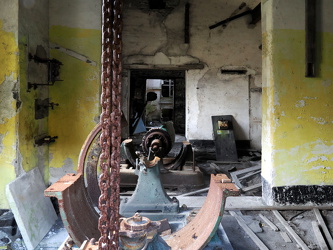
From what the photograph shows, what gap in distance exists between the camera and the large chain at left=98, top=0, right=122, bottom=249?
131 cm

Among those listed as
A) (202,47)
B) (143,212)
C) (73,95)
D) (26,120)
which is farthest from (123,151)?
(202,47)

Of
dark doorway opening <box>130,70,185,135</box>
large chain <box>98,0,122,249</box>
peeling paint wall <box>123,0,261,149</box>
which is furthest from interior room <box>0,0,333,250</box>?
dark doorway opening <box>130,70,185,135</box>

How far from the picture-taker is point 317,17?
12.5ft

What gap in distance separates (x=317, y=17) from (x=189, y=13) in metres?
4.85

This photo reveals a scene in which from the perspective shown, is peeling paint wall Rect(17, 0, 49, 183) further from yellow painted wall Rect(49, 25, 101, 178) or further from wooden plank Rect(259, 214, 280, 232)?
wooden plank Rect(259, 214, 280, 232)

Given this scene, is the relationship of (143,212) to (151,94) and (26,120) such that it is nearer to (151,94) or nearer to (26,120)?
(26,120)

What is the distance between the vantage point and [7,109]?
9.84 ft

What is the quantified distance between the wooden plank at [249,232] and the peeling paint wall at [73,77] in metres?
2.28

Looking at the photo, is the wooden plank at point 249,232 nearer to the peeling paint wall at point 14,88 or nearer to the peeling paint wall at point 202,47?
the peeling paint wall at point 14,88

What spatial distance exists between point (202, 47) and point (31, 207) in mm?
6500

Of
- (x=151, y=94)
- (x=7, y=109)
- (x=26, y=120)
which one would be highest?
(x=151, y=94)

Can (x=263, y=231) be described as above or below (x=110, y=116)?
below

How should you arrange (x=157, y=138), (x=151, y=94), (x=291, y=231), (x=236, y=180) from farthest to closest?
(x=151, y=94) → (x=236, y=180) → (x=157, y=138) → (x=291, y=231)

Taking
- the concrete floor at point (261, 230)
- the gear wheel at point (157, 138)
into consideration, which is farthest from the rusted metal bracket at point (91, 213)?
the gear wheel at point (157, 138)
